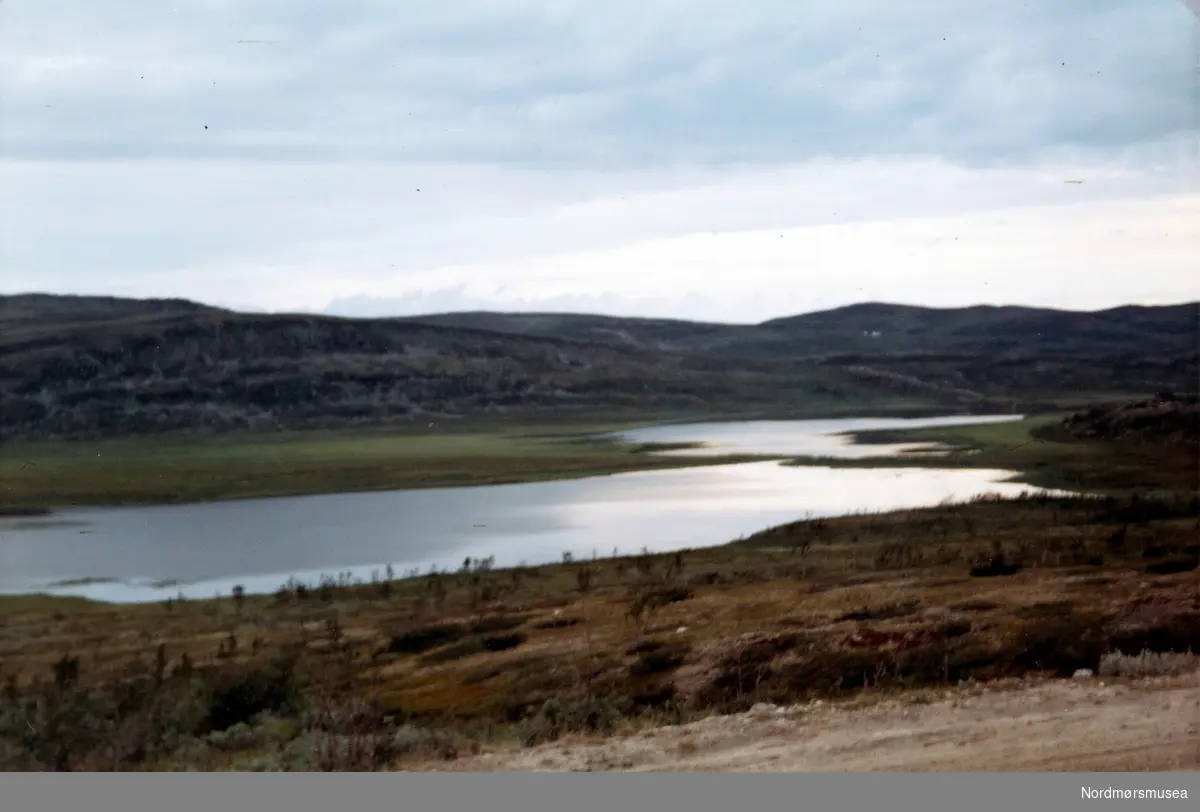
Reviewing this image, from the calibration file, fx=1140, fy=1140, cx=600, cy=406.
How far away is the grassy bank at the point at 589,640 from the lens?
5.58 meters

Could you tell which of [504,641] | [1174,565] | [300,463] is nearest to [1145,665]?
[1174,565]

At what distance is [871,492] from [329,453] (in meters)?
3.15

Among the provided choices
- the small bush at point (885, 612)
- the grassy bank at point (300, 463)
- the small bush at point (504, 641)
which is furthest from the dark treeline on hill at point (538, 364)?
the small bush at point (504, 641)

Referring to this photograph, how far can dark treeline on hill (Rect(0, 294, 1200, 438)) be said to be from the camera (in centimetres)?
643

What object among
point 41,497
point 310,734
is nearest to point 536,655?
point 310,734

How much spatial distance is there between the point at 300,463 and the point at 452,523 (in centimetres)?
100

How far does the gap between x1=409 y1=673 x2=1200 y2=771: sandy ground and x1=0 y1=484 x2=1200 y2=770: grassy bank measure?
14 centimetres

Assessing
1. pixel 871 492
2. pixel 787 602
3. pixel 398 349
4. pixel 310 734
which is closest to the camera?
pixel 310 734

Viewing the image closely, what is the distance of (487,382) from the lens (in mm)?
7055

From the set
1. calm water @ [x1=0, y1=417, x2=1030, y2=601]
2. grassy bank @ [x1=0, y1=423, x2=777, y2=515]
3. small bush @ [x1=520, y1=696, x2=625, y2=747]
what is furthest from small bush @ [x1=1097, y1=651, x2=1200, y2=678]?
small bush @ [x1=520, y1=696, x2=625, y2=747]

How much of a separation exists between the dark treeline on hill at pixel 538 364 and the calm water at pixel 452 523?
0.36 m

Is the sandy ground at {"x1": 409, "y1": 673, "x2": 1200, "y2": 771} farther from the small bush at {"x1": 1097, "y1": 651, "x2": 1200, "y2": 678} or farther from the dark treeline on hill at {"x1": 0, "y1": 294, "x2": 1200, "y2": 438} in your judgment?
the dark treeline on hill at {"x1": 0, "y1": 294, "x2": 1200, "y2": 438}

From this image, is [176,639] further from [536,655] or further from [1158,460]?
[1158,460]

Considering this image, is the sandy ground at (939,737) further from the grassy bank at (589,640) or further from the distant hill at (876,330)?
the distant hill at (876,330)
